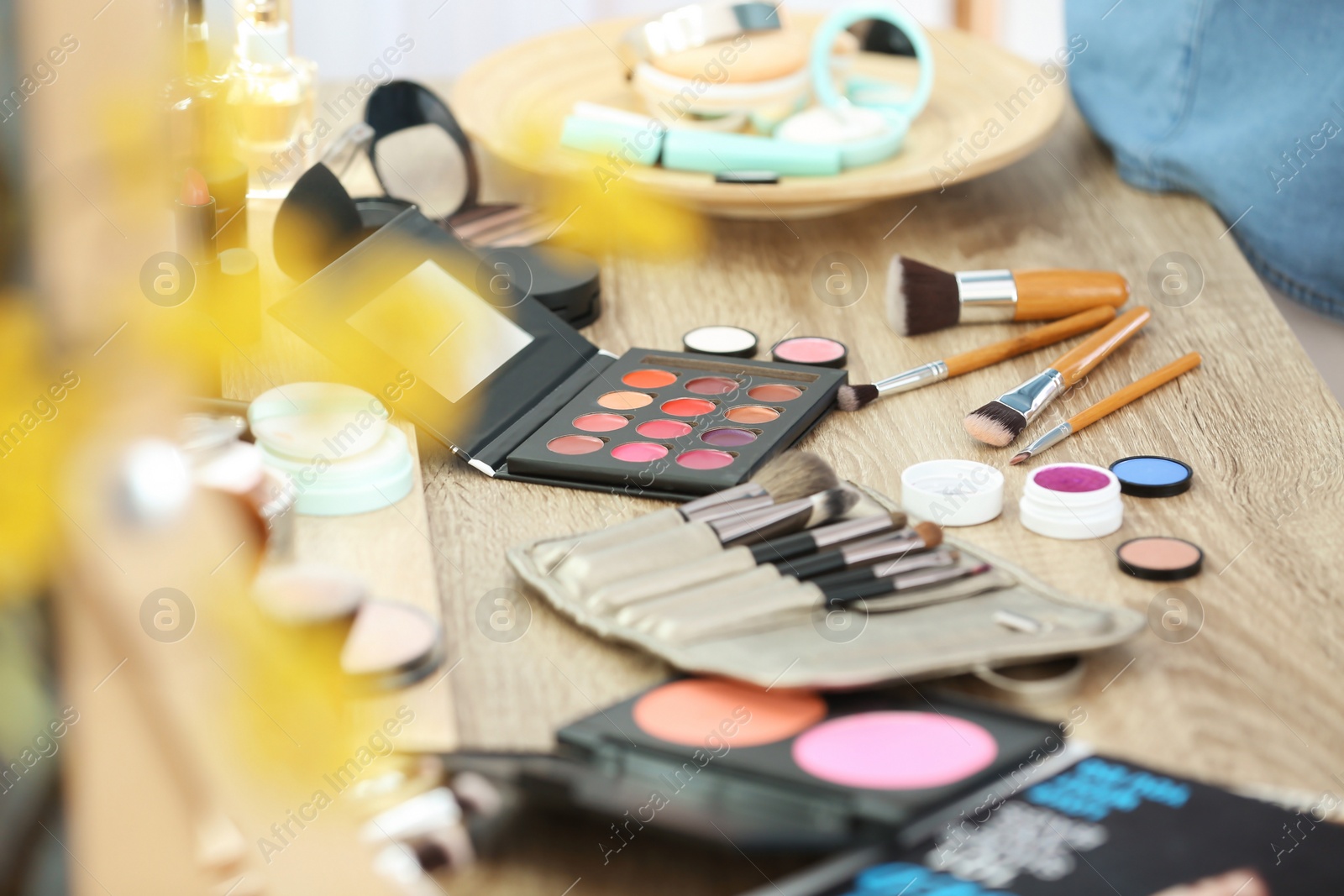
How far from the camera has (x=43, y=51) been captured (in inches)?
6.8

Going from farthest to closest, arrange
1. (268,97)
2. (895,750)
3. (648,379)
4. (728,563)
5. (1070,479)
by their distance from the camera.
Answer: (268,97), (648,379), (1070,479), (728,563), (895,750)

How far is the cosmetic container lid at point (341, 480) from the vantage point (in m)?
0.63

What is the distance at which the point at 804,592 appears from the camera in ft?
1.75

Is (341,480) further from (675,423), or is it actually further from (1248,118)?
(1248,118)

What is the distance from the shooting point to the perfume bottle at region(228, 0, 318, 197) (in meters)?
0.92

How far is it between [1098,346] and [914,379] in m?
0.12

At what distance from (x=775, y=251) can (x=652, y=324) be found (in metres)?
0.16

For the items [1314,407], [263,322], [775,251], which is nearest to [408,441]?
[263,322]

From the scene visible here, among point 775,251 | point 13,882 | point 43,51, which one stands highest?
point 43,51

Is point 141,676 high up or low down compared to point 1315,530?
up

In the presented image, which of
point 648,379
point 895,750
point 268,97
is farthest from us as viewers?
point 268,97

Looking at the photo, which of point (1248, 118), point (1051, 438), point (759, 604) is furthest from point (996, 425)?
point (1248, 118)

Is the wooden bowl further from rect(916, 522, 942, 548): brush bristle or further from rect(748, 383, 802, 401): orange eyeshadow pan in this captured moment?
rect(916, 522, 942, 548): brush bristle

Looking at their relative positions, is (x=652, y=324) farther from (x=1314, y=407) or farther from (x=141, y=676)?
(x=141, y=676)
